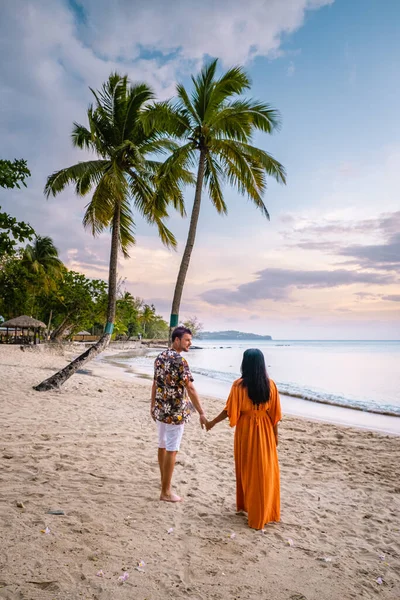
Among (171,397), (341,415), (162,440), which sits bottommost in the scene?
(341,415)

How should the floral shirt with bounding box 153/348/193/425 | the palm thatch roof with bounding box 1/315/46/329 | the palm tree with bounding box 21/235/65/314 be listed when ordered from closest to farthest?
1. the floral shirt with bounding box 153/348/193/425
2. the palm thatch roof with bounding box 1/315/46/329
3. the palm tree with bounding box 21/235/65/314

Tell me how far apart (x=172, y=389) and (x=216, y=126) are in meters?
6.87

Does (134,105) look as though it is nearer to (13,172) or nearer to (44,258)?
(13,172)

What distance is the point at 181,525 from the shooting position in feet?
10.8

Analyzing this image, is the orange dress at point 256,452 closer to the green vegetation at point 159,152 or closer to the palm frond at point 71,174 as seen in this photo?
the green vegetation at point 159,152

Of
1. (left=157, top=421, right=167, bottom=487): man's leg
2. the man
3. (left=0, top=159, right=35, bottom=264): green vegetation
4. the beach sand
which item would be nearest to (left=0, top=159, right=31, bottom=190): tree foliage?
(left=0, top=159, right=35, bottom=264): green vegetation

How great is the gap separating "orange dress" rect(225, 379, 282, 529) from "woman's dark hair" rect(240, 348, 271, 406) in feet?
0.26

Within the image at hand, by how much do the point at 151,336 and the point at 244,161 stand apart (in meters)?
89.1

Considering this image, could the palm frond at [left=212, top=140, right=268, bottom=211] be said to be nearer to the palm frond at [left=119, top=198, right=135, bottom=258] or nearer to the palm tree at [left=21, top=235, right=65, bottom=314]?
the palm frond at [left=119, top=198, right=135, bottom=258]

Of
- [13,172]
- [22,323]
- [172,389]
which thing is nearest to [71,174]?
[13,172]

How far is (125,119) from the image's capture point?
1031cm

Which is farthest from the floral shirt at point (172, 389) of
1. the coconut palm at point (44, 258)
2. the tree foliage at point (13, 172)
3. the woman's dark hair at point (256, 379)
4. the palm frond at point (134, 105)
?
the coconut palm at point (44, 258)

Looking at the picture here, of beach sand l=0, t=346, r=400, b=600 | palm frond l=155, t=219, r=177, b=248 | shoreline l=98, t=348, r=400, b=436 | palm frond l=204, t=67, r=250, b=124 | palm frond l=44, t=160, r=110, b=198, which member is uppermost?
palm frond l=204, t=67, r=250, b=124

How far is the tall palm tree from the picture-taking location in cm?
833
